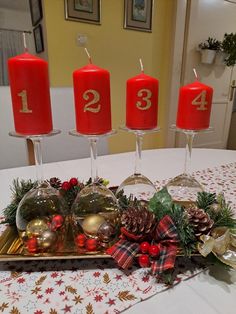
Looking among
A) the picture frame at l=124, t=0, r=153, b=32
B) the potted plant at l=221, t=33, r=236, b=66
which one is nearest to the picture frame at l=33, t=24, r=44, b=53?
the picture frame at l=124, t=0, r=153, b=32

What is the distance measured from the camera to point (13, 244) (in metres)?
0.41

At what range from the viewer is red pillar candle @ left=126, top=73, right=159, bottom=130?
0.41 metres

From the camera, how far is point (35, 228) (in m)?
0.40

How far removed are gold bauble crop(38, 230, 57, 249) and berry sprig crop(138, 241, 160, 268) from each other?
150 millimetres

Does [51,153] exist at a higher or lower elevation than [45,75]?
lower

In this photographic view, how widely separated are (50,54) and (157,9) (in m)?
1.07

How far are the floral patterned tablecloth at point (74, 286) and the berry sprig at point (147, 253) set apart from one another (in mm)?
20

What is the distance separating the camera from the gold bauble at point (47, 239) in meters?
0.38

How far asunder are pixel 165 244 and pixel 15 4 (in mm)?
3200

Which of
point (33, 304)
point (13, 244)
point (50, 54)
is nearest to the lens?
point (33, 304)

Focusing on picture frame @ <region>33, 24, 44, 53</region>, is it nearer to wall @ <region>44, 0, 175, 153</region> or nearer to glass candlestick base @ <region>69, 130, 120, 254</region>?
wall @ <region>44, 0, 175, 153</region>

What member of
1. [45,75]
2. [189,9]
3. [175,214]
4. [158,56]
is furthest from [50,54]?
[175,214]

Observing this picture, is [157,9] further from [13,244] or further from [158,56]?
[13,244]

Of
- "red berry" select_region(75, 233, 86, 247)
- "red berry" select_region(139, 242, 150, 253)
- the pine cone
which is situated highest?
the pine cone
